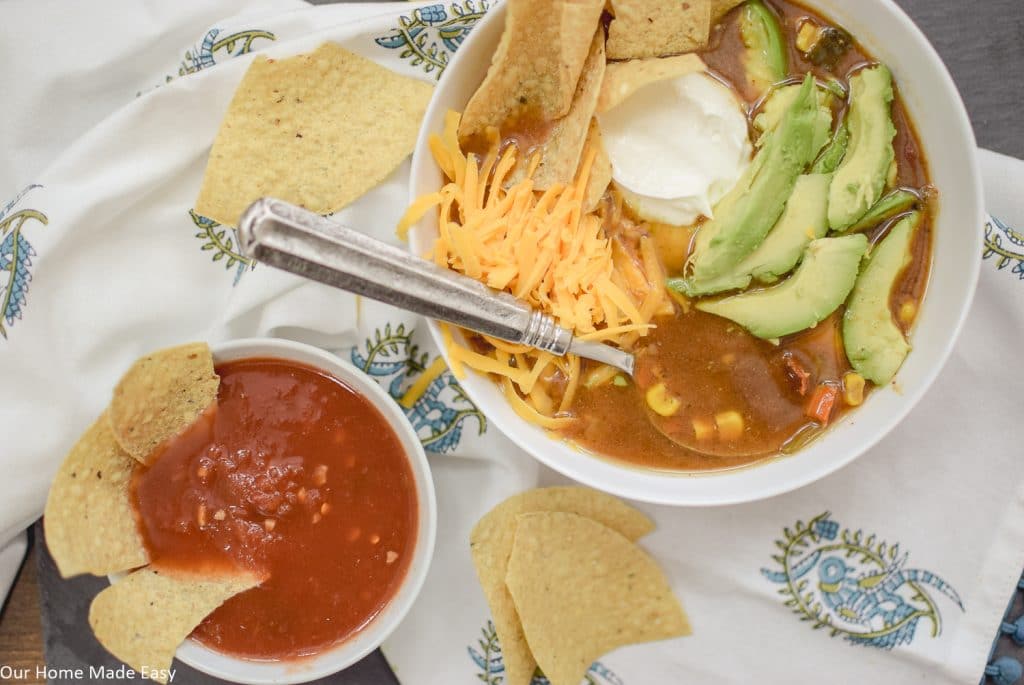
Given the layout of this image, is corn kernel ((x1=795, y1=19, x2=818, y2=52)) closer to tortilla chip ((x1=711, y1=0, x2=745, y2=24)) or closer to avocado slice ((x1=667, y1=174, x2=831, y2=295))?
tortilla chip ((x1=711, y1=0, x2=745, y2=24))

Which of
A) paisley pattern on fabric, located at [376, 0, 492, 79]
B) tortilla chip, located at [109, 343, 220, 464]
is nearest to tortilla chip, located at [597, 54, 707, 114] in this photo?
paisley pattern on fabric, located at [376, 0, 492, 79]

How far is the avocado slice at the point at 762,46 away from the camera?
2.16 m

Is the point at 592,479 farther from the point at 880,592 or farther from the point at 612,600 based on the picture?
the point at 880,592

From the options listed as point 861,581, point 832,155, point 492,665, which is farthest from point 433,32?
point 861,581

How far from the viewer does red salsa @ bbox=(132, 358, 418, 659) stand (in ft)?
7.27

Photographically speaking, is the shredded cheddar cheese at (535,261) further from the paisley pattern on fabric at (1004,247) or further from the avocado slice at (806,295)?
the paisley pattern on fabric at (1004,247)

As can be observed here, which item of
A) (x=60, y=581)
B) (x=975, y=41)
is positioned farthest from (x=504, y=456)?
(x=975, y=41)

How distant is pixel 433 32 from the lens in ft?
8.01

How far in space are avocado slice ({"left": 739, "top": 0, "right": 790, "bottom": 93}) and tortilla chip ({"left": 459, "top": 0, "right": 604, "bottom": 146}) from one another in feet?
1.27

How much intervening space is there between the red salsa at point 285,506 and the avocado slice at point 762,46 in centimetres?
128

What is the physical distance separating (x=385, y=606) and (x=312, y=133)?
4.20ft

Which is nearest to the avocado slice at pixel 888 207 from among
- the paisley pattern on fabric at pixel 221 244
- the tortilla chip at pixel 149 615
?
the paisley pattern on fabric at pixel 221 244

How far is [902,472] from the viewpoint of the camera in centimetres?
244

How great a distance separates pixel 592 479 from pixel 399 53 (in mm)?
1288
